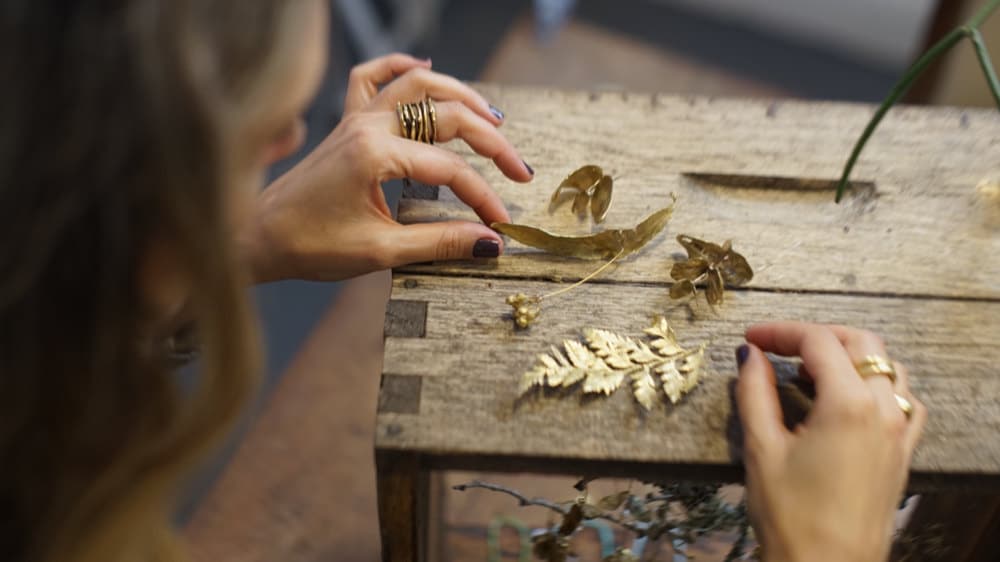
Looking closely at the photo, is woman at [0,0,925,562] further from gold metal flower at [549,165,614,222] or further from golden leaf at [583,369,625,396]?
gold metal flower at [549,165,614,222]

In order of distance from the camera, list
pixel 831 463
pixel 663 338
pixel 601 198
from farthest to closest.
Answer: pixel 601 198 < pixel 663 338 < pixel 831 463

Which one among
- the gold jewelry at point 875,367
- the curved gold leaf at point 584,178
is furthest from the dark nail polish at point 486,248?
the gold jewelry at point 875,367

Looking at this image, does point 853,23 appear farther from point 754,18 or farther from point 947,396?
point 947,396

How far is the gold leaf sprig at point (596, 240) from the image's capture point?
777mm

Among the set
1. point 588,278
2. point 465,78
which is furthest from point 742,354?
point 465,78

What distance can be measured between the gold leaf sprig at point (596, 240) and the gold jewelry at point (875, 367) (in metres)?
0.22

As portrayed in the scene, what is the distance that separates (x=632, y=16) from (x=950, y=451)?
1.82 m

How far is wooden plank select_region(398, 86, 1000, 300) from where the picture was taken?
2.61ft

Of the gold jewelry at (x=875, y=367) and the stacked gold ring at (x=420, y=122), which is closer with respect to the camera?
the gold jewelry at (x=875, y=367)

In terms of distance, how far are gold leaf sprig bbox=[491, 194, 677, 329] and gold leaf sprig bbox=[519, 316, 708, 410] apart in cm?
8

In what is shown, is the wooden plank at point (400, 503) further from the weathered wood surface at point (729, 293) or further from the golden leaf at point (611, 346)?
the golden leaf at point (611, 346)

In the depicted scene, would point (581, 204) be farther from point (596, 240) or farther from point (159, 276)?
point (159, 276)

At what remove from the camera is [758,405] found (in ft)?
2.11

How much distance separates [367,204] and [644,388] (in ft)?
0.95
